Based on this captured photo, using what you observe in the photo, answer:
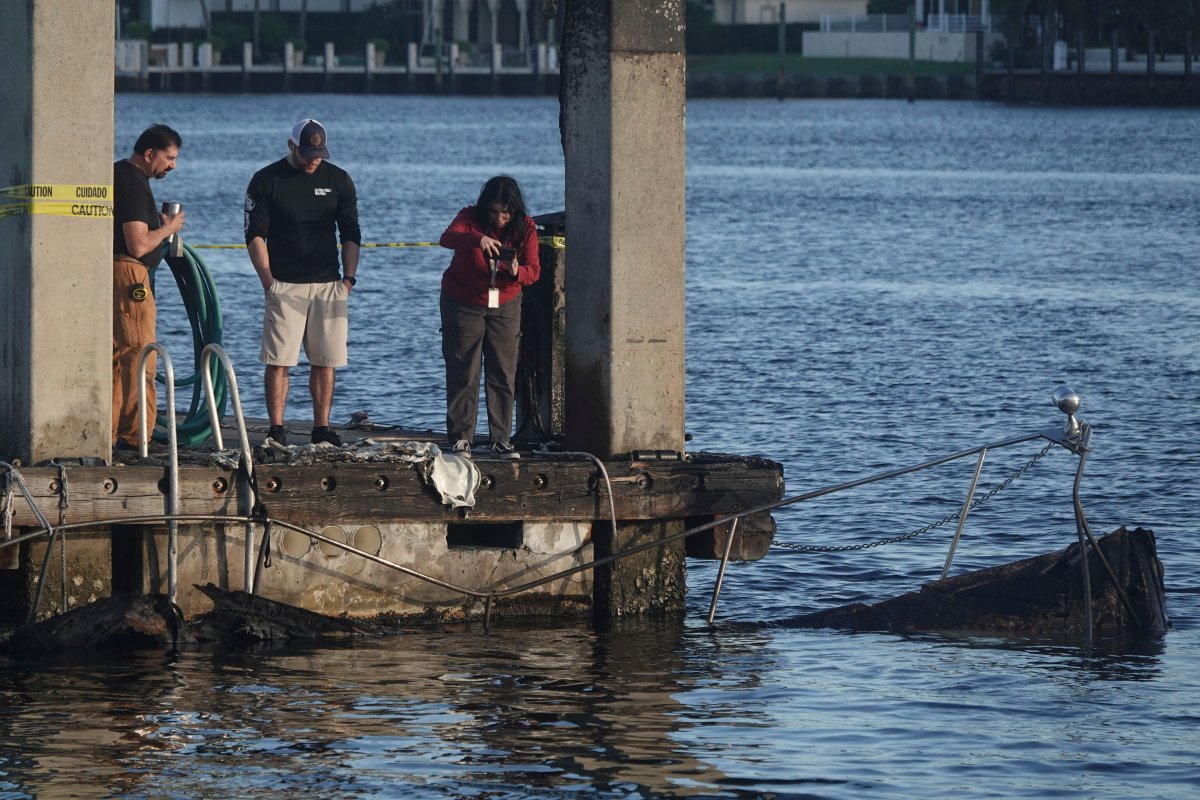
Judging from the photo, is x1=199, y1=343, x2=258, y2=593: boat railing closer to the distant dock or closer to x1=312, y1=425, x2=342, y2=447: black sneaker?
x1=312, y1=425, x2=342, y2=447: black sneaker

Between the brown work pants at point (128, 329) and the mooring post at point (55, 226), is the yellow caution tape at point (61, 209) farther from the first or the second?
the brown work pants at point (128, 329)

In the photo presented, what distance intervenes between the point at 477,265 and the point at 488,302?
220 millimetres

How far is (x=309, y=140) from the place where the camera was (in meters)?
11.3

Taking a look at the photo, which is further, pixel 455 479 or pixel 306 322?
pixel 306 322

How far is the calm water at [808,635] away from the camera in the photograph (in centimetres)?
916

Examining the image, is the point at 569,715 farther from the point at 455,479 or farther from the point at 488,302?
Result: the point at 488,302

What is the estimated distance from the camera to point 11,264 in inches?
404

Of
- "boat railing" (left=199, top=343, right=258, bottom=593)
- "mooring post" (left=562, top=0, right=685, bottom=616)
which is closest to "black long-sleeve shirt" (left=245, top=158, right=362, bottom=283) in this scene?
"boat railing" (left=199, top=343, right=258, bottom=593)

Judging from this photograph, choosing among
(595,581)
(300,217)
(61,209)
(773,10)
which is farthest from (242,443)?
(773,10)

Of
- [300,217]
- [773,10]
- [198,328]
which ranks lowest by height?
[198,328]

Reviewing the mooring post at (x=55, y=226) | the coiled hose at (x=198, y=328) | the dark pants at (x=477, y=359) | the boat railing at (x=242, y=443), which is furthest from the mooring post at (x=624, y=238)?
the mooring post at (x=55, y=226)

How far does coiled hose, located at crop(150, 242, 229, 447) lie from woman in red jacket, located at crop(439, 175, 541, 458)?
137 centimetres

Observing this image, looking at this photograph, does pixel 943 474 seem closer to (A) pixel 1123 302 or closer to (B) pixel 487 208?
(B) pixel 487 208

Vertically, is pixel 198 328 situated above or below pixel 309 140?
below
